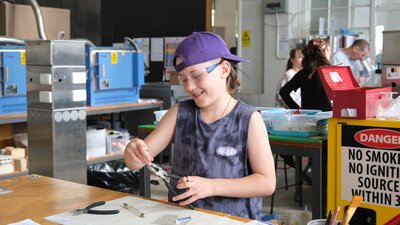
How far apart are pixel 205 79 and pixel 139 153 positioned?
0.33 meters

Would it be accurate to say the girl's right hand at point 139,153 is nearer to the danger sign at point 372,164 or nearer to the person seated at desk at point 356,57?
the danger sign at point 372,164

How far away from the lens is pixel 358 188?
2.50 meters

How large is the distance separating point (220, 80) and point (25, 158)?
2684 mm

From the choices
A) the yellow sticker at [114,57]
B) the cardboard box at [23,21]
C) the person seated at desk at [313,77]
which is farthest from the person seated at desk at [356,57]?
the cardboard box at [23,21]

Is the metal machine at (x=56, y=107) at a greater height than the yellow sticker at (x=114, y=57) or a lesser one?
lesser

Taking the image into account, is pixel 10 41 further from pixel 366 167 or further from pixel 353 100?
pixel 366 167

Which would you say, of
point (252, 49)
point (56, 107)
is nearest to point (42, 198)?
point (56, 107)

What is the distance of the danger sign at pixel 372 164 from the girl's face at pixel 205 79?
942mm

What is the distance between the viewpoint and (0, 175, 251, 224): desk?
162 cm

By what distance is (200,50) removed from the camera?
5.80 feet

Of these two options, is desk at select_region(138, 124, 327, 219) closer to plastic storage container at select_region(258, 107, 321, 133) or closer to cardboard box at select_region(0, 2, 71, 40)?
plastic storage container at select_region(258, 107, 321, 133)

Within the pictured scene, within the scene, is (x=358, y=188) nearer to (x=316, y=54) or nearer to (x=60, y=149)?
(x=60, y=149)

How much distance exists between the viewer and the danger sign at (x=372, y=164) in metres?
2.38

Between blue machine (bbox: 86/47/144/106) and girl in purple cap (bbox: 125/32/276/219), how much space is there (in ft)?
9.19
